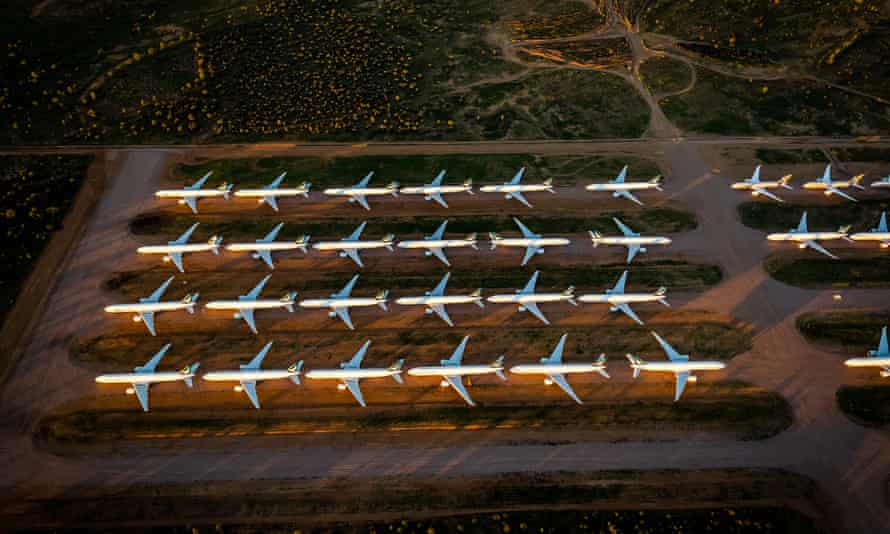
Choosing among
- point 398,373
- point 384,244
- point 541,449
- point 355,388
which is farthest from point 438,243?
point 541,449

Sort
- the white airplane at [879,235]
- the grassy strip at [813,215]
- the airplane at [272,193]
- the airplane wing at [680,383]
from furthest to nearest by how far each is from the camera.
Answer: the airplane at [272,193] → the grassy strip at [813,215] → the white airplane at [879,235] → the airplane wing at [680,383]

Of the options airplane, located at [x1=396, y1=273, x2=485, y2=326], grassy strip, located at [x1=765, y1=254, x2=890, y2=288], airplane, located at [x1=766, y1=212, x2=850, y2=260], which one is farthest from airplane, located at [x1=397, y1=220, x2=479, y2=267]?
airplane, located at [x1=766, y1=212, x2=850, y2=260]

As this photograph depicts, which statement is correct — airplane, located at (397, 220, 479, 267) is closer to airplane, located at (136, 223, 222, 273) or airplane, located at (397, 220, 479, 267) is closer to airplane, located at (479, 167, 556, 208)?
airplane, located at (479, 167, 556, 208)

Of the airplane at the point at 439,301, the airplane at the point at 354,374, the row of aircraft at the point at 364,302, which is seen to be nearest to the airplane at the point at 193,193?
the row of aircraft at the point at 364,302

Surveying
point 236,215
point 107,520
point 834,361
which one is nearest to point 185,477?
point 107,520

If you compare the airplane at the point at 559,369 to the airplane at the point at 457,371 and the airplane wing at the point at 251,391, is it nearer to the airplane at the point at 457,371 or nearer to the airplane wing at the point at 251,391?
the airplane at the point at 457,371

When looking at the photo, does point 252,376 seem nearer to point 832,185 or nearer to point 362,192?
point 362,192
